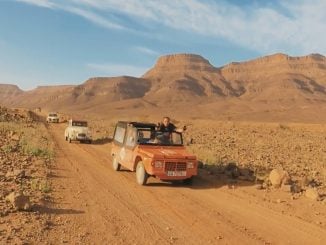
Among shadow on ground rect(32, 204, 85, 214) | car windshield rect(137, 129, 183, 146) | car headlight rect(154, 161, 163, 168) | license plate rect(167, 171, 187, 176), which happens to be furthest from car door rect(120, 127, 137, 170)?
shadow on ground rect(32, 204, 85, 214)

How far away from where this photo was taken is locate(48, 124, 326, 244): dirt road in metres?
8.31

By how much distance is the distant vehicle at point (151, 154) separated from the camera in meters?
13.1

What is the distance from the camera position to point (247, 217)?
32.7 feet

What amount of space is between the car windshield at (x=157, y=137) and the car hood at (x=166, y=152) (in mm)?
266

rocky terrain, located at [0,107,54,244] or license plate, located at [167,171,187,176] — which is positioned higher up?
license plate, located at [167,171,187,176]

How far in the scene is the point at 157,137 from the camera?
14.8 m

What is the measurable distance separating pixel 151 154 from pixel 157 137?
65.9 inches

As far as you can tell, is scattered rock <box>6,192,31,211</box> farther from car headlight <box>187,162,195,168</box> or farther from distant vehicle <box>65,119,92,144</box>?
distant vehicle <box>65,119,92,144</box>

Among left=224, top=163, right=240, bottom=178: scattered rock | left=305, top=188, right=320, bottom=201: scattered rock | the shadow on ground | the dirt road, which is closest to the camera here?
the dirt road

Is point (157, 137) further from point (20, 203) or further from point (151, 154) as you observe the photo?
point (20, 203)

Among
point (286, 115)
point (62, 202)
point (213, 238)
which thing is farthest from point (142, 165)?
point (286, 115)

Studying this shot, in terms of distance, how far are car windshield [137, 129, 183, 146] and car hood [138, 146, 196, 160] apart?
266 mm

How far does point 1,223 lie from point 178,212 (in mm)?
3696

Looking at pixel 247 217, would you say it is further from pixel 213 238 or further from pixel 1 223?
pixel 1 223
